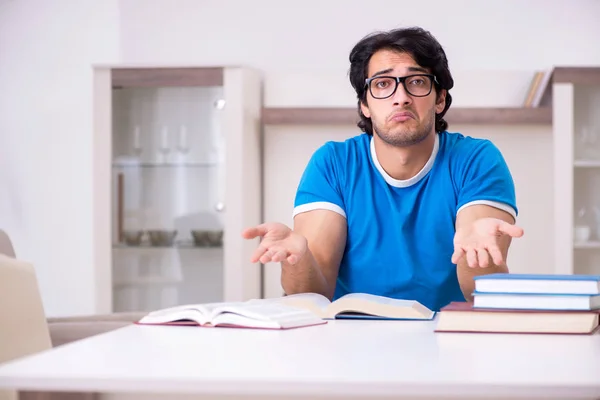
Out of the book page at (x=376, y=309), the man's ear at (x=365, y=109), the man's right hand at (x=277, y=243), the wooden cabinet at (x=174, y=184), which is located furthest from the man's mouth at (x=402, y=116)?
the wooden cabinet at (x=174, y=184)

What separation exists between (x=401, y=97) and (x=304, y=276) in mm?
528

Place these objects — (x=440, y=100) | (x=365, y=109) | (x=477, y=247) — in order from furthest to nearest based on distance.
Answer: (x=365, y=109) < (x=440, y=100) < (x=477, y=247)

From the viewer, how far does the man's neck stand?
204cm

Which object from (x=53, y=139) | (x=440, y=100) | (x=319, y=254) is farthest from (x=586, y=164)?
(x=53, y=139)

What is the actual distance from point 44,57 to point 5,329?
3.14 meters

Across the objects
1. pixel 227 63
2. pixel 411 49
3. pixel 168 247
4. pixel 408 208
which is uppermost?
pixel 227 63

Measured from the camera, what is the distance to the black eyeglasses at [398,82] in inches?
82.3

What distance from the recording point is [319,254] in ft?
6.48

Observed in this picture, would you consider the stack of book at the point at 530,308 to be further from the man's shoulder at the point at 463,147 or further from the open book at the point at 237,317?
the man's shoulder at the point at 463,147

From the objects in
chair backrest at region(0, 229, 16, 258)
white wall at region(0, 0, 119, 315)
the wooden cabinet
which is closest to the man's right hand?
chair backrest at region(0, 229, 16, 258)

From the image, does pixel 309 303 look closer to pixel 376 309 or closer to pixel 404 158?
pixel 376 309

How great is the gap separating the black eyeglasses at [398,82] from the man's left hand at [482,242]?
Answer: 0.71 meters

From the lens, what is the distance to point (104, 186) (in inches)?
150

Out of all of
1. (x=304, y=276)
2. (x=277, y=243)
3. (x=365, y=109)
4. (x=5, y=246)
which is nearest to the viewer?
(x=277, y=243)
